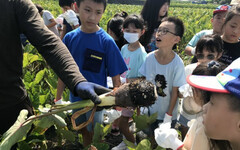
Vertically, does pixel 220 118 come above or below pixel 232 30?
below

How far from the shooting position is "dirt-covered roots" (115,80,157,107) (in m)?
1.24

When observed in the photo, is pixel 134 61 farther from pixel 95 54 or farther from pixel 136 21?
pixel 95 54

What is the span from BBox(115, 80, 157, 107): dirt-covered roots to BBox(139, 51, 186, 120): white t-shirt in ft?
2.95

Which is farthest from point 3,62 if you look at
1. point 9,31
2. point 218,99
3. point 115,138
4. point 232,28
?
point 232,28

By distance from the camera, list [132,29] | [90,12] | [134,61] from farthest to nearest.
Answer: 1. [132,29]
2. [134,61]
3. [90,12]

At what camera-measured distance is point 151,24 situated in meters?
2.96

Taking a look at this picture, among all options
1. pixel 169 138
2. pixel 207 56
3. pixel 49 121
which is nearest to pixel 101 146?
pixel 49 121

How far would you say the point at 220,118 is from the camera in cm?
Answer: 95

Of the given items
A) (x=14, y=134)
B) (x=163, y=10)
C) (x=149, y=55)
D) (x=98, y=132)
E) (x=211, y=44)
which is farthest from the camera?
(x=163, y=10)

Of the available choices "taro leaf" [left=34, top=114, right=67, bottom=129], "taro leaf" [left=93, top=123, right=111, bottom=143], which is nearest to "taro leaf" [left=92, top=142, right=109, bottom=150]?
"taro leaf" [left=93, top=123, right=111, bottom=143]

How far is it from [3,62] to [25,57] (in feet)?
5.82

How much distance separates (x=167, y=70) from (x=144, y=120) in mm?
532

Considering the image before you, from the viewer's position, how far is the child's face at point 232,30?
228cm

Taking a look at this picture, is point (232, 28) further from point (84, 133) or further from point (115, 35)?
point (84, 133)
